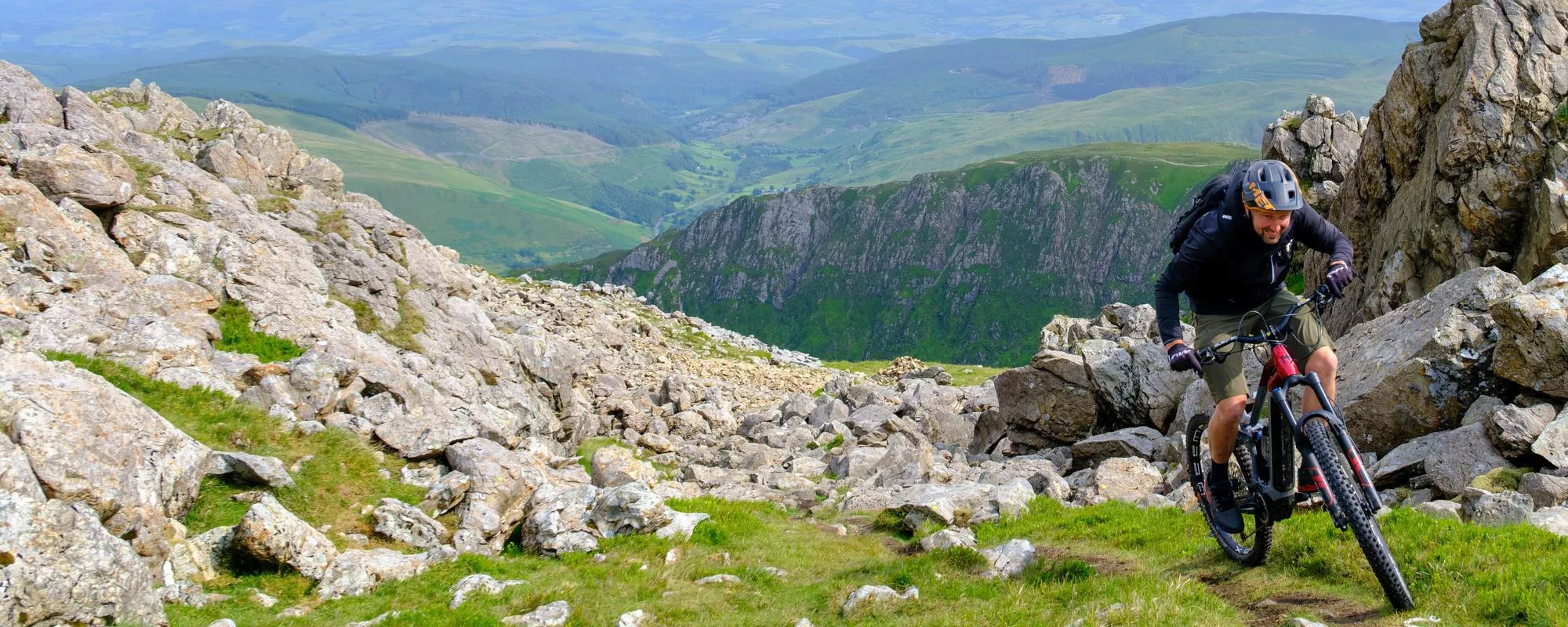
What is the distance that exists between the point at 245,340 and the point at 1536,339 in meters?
33.5

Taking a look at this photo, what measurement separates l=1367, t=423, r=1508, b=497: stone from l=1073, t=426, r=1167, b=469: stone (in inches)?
320

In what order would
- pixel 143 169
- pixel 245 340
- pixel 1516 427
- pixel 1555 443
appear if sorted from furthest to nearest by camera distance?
pixel 143 169, pixel 245 340, pixel 1516 427, pixel 1555 443

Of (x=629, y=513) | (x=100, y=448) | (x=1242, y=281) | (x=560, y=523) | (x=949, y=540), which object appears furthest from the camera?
(x=629, y=513)

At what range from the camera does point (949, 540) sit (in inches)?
672

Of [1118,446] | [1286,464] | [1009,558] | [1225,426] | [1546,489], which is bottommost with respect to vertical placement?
[1118,446]

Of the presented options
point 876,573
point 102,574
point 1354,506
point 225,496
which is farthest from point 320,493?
point 1354,506

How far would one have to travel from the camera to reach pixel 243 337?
91.7 ft

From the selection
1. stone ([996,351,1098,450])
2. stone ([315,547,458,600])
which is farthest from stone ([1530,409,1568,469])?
stone ([315,547,458,600])

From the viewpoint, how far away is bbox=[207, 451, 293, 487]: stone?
17.3m

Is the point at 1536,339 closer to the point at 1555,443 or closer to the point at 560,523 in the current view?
the point at 1555,443

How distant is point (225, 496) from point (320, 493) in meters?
1.94

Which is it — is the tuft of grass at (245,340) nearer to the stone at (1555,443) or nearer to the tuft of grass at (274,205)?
the tuft of grass at (274,205)

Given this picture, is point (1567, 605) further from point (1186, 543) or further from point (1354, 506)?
point (1186, 543)

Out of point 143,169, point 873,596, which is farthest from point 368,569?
point 143,169
